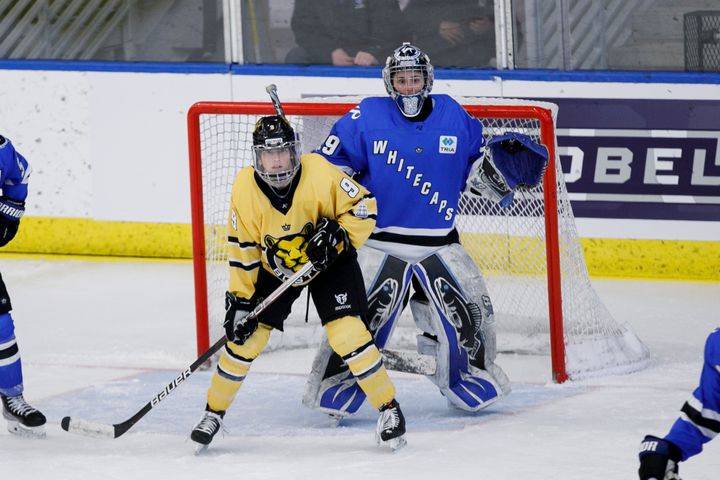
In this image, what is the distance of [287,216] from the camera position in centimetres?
380

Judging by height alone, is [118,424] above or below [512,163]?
below

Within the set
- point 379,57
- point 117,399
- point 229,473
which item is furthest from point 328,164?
point 379,57

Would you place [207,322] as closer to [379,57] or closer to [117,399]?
[117,399]

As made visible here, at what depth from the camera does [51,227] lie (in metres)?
6.91

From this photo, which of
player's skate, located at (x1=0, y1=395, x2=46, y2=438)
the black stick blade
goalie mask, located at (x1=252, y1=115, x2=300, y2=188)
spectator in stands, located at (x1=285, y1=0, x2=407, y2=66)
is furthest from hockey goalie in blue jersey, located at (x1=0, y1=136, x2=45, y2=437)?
spectator in stands, located at (x1=285, y1=0, x2=407, y2=66)

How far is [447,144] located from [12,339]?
1.41 meters

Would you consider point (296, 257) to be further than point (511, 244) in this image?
No

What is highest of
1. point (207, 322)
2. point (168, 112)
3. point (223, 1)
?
point (223, 1)

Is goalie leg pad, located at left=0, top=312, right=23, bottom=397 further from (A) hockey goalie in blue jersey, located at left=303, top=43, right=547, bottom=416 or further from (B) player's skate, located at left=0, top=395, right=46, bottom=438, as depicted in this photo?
(A) hockey goalie in blue jersey, located at left=303, top=43, right=547, bottom=416

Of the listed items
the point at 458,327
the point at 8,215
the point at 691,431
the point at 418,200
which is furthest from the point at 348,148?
the point at 691,431

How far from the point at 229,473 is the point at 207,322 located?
134 centimetres

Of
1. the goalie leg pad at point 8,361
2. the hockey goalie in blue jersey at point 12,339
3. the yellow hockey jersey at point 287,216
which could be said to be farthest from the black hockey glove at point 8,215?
the yellow hockey jersey at point 287,216

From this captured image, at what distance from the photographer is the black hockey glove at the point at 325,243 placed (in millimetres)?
3729

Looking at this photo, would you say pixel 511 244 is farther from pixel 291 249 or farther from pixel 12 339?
pixel 12 339
